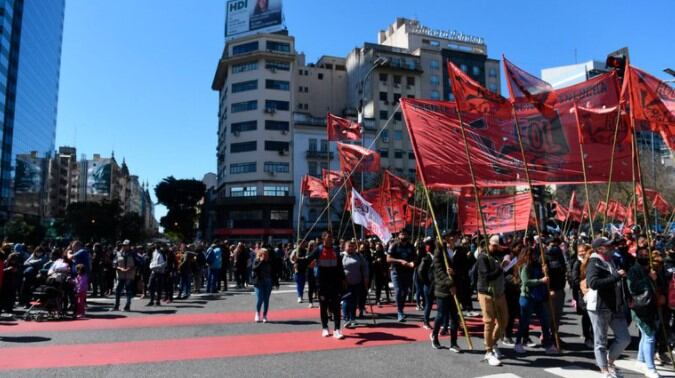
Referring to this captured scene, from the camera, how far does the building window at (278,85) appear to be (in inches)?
2507

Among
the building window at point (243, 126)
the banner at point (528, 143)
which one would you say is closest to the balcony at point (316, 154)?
the building window at point (243, 126)

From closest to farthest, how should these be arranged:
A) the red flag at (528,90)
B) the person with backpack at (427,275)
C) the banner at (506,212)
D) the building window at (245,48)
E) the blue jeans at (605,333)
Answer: the blue jeans at (605,333)
the red flag at (528,90)
the person with backpack at (427,275)
the banner at (506,212)
the building window at (245,48)

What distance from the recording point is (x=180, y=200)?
72.4 meters

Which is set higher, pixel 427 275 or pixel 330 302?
pixel 427 275

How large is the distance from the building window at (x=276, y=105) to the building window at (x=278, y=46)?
24.4 feet

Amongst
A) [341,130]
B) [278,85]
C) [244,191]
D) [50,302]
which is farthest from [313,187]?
[278,85]

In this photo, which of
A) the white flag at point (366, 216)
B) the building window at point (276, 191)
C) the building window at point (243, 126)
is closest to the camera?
the white flag at point (366, 216)

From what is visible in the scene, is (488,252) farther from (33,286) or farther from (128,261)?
(33,286)

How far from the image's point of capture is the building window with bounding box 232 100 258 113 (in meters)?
63.3

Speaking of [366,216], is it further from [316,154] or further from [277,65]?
[277,65]

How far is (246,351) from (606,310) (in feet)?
18.3

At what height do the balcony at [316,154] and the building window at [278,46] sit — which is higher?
the building window at [278,46]

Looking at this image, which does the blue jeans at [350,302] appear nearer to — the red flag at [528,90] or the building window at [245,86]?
the red flag at [528,90]

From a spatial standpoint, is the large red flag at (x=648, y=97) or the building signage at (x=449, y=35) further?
the building signage at (x=449, y=35)
